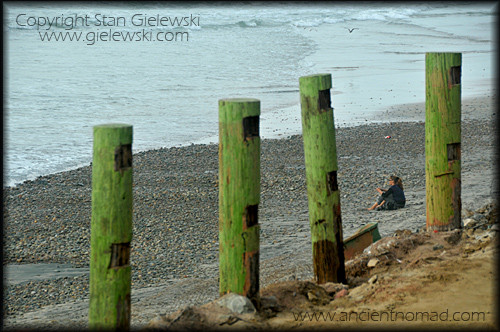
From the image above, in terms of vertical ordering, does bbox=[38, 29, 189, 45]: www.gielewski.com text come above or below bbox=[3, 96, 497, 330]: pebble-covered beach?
above

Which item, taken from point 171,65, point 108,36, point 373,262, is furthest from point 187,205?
point 108,36

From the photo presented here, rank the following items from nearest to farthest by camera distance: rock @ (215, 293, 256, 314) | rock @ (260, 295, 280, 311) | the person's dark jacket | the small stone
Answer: rock @ (215, 293, 256, 314) → rock @ (260, 295, 280, 311) → the small stone → the person's dark jacket

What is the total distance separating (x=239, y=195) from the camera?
4.79 metres

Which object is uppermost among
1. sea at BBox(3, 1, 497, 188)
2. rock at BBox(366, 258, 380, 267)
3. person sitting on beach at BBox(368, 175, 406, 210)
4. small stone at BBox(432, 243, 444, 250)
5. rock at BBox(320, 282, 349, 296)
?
sea at BBox(3, 1, 497, 188)

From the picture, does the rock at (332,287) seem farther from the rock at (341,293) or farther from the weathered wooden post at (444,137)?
the weathered wooden post at (444,137)

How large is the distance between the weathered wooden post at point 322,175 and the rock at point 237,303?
121 centimetres

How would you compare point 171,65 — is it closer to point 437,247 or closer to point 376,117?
point 376,117

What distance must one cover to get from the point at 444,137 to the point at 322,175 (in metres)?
1.87

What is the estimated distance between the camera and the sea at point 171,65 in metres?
17.9

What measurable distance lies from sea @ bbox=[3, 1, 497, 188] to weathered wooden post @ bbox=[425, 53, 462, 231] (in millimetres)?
9823

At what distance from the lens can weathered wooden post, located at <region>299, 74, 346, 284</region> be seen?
548 cm

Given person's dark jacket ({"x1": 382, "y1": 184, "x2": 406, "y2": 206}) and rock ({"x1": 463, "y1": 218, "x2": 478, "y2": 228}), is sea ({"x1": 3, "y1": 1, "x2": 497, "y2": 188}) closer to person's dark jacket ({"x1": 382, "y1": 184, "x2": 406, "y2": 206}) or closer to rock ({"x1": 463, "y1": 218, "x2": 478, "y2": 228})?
person's dark jacket ({"x1": 382, "y1": 184, "x2": 406, "y2": 206})

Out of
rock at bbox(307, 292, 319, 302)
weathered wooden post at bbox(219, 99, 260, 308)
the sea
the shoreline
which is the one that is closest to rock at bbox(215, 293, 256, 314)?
weathered wooden post at bbox(219, 99, 260, 308)

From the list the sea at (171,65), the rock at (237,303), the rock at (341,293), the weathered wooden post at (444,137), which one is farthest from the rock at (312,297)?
the sea at (171,65)
